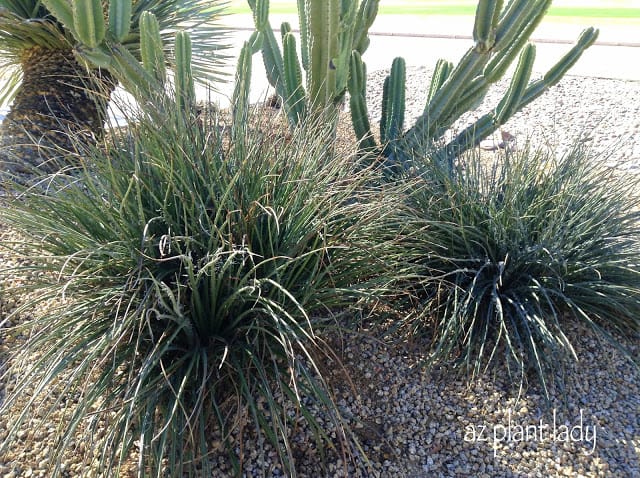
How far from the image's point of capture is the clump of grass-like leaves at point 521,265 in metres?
3.67

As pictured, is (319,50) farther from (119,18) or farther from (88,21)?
(88,21)

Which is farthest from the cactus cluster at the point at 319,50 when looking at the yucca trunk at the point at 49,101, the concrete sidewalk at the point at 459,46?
the concrete sidewalk at the point at 459,46

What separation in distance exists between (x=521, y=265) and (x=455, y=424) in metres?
1.06

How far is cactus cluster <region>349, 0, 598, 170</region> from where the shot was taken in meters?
4.95

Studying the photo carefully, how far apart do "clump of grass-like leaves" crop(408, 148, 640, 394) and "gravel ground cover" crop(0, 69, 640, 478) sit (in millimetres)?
139

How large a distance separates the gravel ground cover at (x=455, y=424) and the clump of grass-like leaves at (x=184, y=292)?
160mm

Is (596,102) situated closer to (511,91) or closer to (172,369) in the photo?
(511,91)

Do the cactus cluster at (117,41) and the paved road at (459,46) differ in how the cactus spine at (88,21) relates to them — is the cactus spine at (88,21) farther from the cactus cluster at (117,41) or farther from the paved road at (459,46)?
the paved road at (459,46)

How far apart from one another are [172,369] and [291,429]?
69cm

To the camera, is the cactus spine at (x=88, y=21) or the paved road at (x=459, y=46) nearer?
the cactus spine at (x=88, y=21)

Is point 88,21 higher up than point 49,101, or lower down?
higher up

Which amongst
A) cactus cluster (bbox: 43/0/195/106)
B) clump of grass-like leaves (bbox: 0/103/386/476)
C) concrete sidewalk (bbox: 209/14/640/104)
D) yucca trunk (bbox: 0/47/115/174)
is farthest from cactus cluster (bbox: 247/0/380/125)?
concrete sidewalk (bbox: 209/14/640/104)

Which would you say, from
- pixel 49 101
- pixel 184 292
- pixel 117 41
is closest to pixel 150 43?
pixel 117 41

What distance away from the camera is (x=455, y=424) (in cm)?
336
